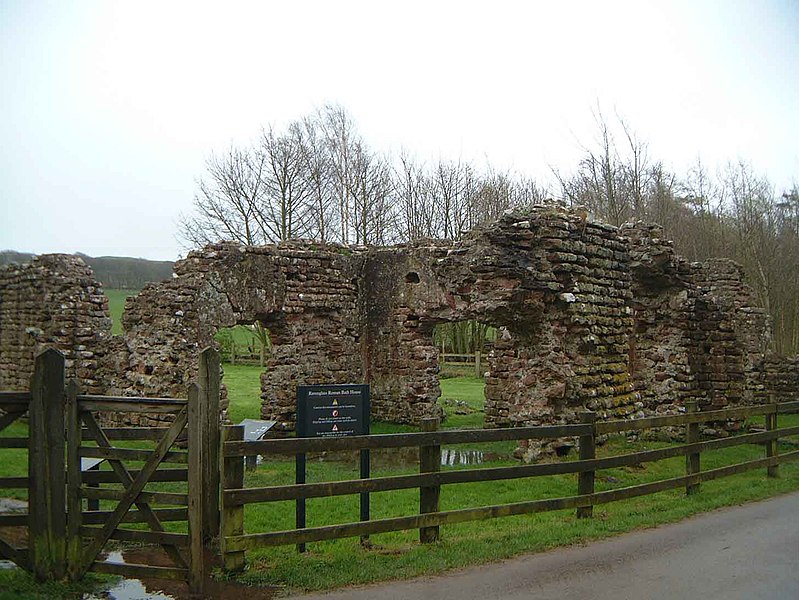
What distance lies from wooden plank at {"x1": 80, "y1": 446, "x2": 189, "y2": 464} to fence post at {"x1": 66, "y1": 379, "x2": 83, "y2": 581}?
0.08 meters

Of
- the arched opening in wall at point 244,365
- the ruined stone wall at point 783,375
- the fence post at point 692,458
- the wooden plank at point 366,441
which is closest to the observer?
the wooden plank at point 366,441

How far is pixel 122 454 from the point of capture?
18.1ft

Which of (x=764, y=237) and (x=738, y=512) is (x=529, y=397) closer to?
(x=738, y=512)

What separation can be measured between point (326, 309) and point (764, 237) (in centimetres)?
1955

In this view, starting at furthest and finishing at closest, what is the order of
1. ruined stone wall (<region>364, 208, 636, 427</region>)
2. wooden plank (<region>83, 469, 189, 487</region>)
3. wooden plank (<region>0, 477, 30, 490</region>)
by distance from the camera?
1. ruined stone wall (<region>364, 208, 636, 427</region>)
2. wooden plank (<region>83, 469, 189, 487</region>)
3. wooden plank (<region>0, 477, 30, 490</region>)

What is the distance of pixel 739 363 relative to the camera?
51.9 ft

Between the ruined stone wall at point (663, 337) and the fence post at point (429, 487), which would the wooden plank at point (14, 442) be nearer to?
the fence post at point (429, 487)

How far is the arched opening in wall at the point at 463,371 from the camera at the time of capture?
19.5m

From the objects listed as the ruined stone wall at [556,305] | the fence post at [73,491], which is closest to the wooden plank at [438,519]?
the fence post at [73,491]

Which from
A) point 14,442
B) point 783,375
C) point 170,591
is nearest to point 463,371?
point 783,375

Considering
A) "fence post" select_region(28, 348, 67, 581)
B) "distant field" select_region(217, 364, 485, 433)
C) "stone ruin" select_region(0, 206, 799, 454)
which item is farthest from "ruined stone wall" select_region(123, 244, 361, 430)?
"fence post" select_region(28, 348, 67, 581)

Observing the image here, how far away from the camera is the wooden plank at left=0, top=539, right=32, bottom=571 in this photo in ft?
17.6

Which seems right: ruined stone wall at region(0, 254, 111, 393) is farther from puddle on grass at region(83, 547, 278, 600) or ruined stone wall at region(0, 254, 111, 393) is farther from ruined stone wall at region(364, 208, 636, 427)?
puddle on grass at region(83, 547, 278, 600)

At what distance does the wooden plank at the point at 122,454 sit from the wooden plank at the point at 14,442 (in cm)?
51
